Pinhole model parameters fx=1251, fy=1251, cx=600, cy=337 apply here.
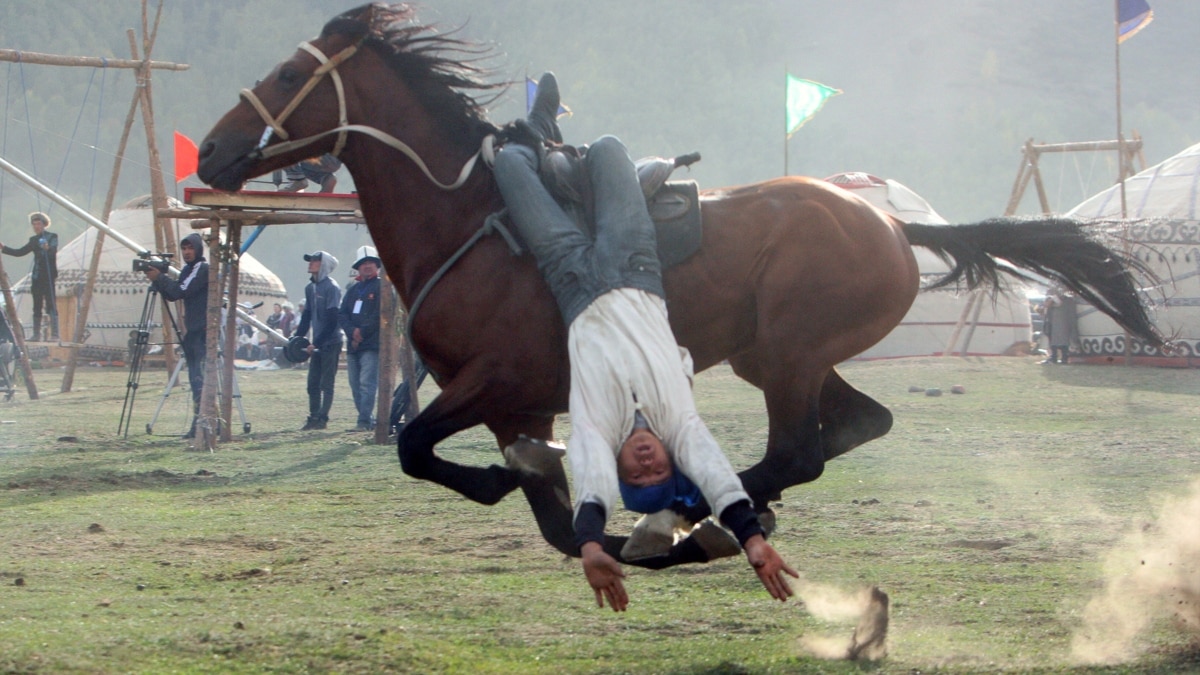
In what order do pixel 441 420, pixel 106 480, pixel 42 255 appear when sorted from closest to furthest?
pixel 441 420 → pixel 106 480 → pixel 42 255

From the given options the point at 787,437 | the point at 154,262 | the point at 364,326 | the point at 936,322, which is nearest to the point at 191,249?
the point at 154,262

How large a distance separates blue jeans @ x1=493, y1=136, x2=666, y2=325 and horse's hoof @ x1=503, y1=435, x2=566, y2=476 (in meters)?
0.53

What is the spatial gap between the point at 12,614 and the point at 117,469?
5.57 m

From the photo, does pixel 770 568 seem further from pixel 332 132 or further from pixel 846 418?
pixel 332 132

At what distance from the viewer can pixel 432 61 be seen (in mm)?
5398

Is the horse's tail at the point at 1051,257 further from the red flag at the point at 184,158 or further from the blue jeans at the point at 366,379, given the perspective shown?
the red flag at the point at 184,158

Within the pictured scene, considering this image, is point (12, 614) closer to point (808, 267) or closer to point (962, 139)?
point (808, 267)

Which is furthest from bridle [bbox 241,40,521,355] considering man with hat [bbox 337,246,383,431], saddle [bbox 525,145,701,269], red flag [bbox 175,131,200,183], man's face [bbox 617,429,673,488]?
red flag [bbox 175,131,200,183]

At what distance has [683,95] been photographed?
100562 mm

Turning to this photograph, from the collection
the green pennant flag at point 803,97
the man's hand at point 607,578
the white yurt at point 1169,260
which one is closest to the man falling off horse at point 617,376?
the man's hand at point 607,578

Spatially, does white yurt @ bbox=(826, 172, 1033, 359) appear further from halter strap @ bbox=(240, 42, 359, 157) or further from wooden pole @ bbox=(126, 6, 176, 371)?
halter strap @ bbox=(240, 42, 359, 157)

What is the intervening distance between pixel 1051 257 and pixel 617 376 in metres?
2.62

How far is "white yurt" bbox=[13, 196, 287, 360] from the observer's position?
28.8 meters

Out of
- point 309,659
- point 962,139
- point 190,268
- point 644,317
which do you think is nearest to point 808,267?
point 644,317
